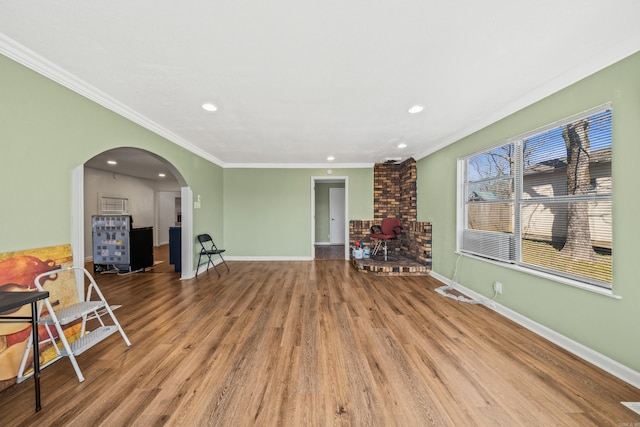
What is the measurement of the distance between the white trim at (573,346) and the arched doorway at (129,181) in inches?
173

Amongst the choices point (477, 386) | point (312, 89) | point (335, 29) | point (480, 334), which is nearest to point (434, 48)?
point (335, 29)

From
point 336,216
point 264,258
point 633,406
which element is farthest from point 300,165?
point 633,406

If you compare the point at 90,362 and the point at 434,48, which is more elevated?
the point at 434,48

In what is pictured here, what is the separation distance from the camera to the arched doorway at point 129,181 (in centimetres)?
203

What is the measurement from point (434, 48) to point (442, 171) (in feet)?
8.64

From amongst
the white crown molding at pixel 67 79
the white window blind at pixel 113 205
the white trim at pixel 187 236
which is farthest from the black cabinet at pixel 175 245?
the white window blind at pixel 113 205

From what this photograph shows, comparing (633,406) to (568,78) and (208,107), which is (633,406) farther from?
(208,107)

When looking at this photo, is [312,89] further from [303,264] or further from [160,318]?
[303,264]

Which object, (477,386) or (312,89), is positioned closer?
(477,386)

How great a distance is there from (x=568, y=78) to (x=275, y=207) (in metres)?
4.99

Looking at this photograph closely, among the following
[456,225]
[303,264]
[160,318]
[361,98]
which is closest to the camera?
[361,98]

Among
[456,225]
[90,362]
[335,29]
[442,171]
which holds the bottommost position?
[90,362]

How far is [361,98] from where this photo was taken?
89.5 inches

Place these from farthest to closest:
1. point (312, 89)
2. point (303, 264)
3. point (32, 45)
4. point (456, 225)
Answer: point (303, 264) → point (456, 225) → point (312, 89) → point (32, 45)
